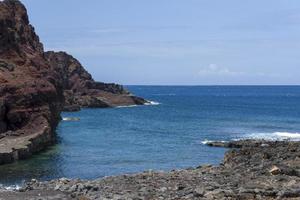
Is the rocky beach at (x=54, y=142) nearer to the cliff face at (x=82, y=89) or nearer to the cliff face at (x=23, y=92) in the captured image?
the cliff face at (x=23, y=92)

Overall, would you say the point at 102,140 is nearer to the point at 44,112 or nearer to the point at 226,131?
the point at 44,112

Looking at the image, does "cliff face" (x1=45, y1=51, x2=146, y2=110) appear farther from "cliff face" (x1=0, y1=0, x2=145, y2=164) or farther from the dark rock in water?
"cliff face" (x1=0, y1=0, x2=145, y2=164)

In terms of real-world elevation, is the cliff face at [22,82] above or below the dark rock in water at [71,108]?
above

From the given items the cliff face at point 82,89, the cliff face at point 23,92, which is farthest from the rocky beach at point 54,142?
the cliff face at point 82,89

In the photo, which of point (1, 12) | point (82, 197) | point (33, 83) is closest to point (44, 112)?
point (33, 83)

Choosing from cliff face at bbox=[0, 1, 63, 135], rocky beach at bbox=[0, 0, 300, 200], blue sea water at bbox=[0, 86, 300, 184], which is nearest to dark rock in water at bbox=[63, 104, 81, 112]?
rocky beach at bbox=[0, 0, 300, 200]

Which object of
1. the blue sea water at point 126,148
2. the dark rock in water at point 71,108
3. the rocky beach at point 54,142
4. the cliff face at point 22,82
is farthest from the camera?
the dark rock in water at point 71,108

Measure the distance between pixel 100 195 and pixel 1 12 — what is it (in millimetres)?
59957

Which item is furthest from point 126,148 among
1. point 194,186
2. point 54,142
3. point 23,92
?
point 194,186

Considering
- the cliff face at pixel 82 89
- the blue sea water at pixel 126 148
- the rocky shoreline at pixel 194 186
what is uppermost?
the cliff face at pixel 82 89

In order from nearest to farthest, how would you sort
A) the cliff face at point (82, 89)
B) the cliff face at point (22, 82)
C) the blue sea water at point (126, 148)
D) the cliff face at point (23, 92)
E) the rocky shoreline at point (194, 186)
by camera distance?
the rocky shoreline at point (194, 186) < the blue sea water at point (126, 148) < the cliff face at point (23, 92) < the cliff face at point (22, 82) < the cliff face at point (82, 89)

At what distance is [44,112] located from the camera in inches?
2758

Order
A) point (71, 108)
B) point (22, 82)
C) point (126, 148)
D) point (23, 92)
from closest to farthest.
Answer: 1. point (126, 148)
2. point (23, 92)
3. point (22, 82)
4. point (71, 108)

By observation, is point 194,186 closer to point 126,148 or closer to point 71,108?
point 126,148
